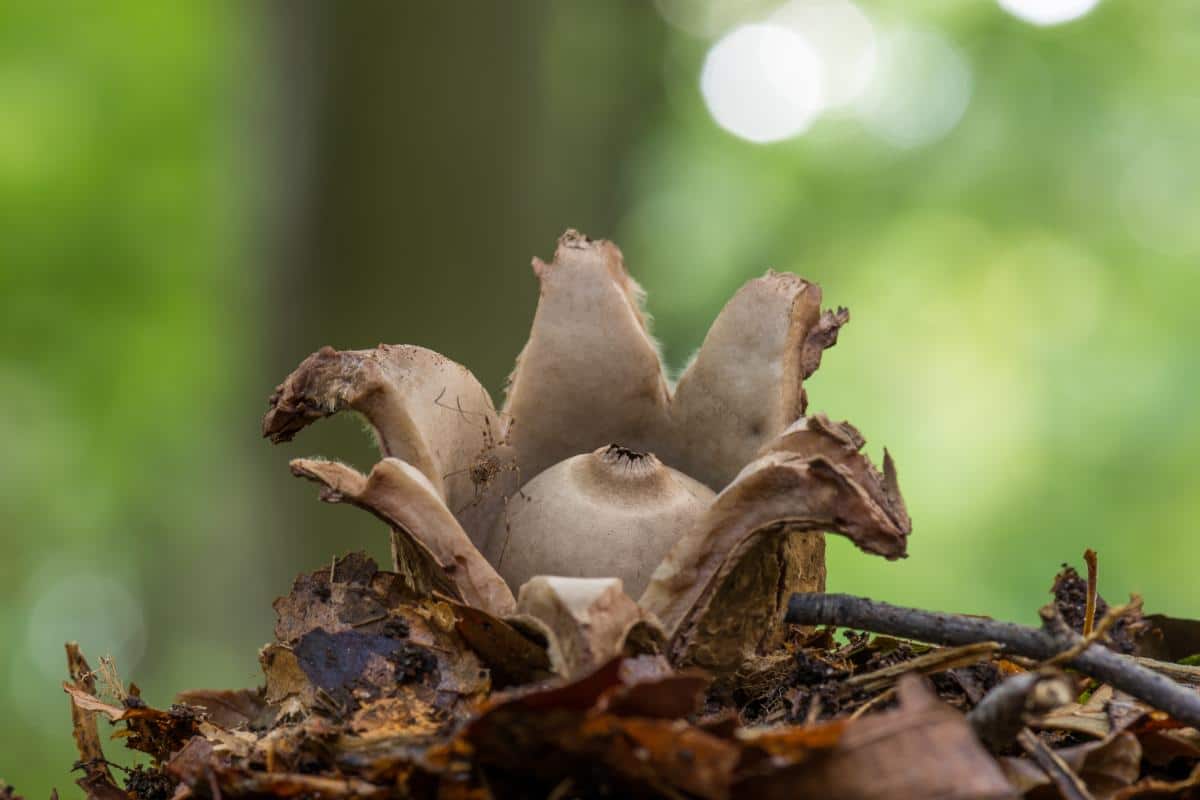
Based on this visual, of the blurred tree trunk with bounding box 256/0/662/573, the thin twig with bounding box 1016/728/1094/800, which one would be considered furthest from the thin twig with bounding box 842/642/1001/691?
the blurred tree trunk with bounding box 256/0/662/573

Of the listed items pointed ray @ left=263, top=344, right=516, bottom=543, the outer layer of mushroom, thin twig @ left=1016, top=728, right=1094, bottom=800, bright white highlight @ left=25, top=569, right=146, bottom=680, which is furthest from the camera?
bright white highlight @ left=25, top=569, right=146, bottom=680

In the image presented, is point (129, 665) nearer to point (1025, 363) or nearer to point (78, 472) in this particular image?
point (78, 472)

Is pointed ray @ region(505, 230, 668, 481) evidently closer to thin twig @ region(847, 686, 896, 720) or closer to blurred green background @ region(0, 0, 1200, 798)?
thin twig @ region(847, 686, 896, 720)

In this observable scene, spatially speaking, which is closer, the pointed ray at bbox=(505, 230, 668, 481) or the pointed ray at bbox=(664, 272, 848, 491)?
the pointed ray at bbox=(664, 272, 848, 491)

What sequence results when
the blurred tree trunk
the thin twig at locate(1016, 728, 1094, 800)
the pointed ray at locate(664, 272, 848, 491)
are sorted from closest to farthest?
the thin twig at locate(1016, 728, 1094, 800), the pointed ray at locate(664, 272, 848, 491), the blurred tree trunk

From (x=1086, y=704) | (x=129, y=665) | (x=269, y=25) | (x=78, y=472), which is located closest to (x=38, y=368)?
(x=78, y=472)

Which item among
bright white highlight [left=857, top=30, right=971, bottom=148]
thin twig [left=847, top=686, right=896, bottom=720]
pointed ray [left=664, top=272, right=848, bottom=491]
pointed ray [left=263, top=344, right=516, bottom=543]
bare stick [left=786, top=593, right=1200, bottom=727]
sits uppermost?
bright white highlight [left=857, top=30, right=971, bottom=148]

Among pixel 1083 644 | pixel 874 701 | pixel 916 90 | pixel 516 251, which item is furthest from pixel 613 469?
pixel 916 90

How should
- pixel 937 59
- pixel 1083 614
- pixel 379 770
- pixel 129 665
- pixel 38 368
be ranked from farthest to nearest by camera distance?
pixel 937 59
pixel 38 368
pixel 129 665
pixel 1083 614
pixel 379 770
